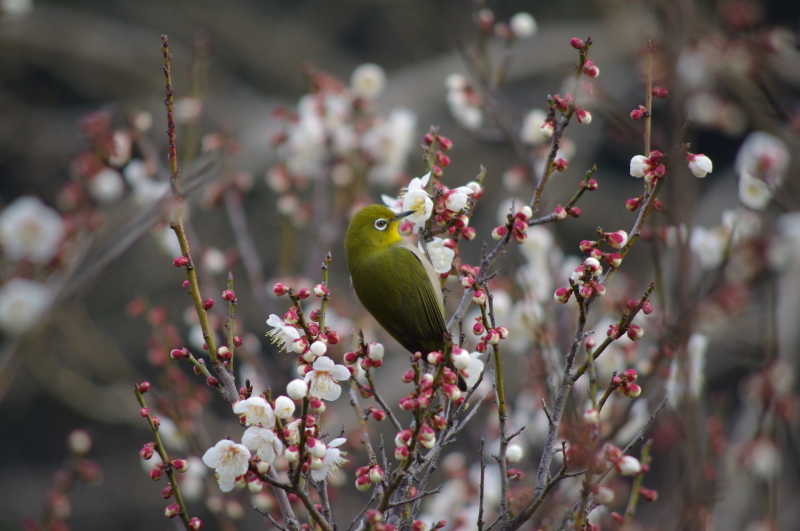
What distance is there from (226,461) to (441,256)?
3.02 feet

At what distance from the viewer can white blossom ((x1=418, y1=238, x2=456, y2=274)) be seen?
2244 millimetres

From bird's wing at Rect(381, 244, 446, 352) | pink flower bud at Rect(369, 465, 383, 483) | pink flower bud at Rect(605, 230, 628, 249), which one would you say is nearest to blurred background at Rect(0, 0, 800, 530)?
pink flower bud at Rect(605, 230, 628, 249)

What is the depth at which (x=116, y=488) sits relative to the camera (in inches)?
305

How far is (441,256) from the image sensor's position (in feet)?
7.47

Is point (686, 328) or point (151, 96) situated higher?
point (151, 96)

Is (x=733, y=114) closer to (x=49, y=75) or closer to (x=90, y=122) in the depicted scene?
(x=90, y=122)

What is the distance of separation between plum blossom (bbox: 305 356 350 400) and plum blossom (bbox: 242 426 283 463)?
0.54 ft

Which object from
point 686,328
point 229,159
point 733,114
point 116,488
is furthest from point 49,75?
point 686,328

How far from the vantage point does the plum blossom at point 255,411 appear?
5.55ft

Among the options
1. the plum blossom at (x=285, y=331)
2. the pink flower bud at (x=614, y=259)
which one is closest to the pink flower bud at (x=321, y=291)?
the plum blossom at (x=285, y=331)

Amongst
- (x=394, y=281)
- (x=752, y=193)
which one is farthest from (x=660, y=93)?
(x=394, y=281)

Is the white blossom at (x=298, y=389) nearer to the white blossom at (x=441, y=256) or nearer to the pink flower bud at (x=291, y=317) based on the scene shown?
the pink flower bud at (x=291, y=317)

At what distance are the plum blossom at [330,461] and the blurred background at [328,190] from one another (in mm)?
795

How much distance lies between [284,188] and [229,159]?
37 cm
